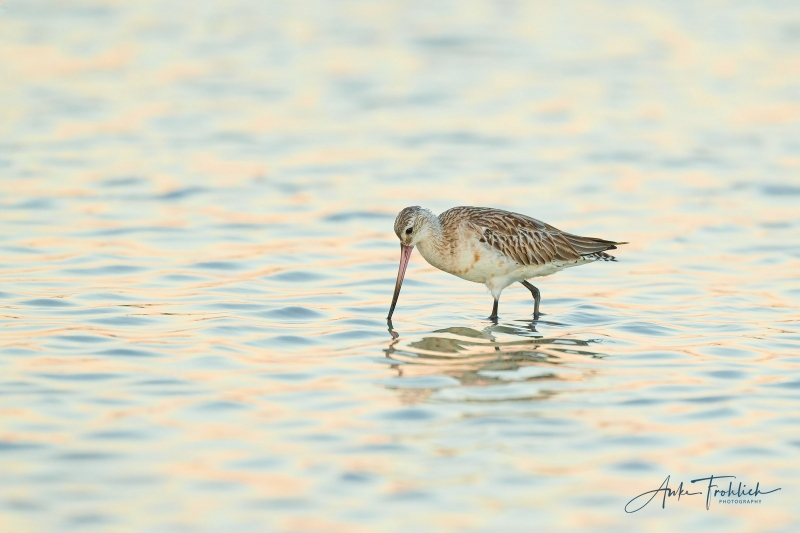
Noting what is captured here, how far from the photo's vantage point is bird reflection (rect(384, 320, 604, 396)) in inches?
386

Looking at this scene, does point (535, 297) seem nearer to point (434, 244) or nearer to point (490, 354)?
point (434, 244)

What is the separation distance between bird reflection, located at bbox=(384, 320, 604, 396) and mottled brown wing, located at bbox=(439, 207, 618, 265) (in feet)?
2.62

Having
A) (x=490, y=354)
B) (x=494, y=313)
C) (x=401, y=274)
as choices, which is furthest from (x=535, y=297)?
(x=490, y=354)

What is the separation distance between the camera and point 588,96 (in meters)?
21.2

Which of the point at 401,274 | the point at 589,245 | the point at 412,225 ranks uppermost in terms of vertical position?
the point at 412,225

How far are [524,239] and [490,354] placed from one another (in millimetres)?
1937

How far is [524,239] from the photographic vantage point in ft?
39.7

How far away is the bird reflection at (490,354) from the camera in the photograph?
981 centimetres

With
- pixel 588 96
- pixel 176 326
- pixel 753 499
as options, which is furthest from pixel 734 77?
pixel 753 499

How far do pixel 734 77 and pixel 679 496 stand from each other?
1555 cm
